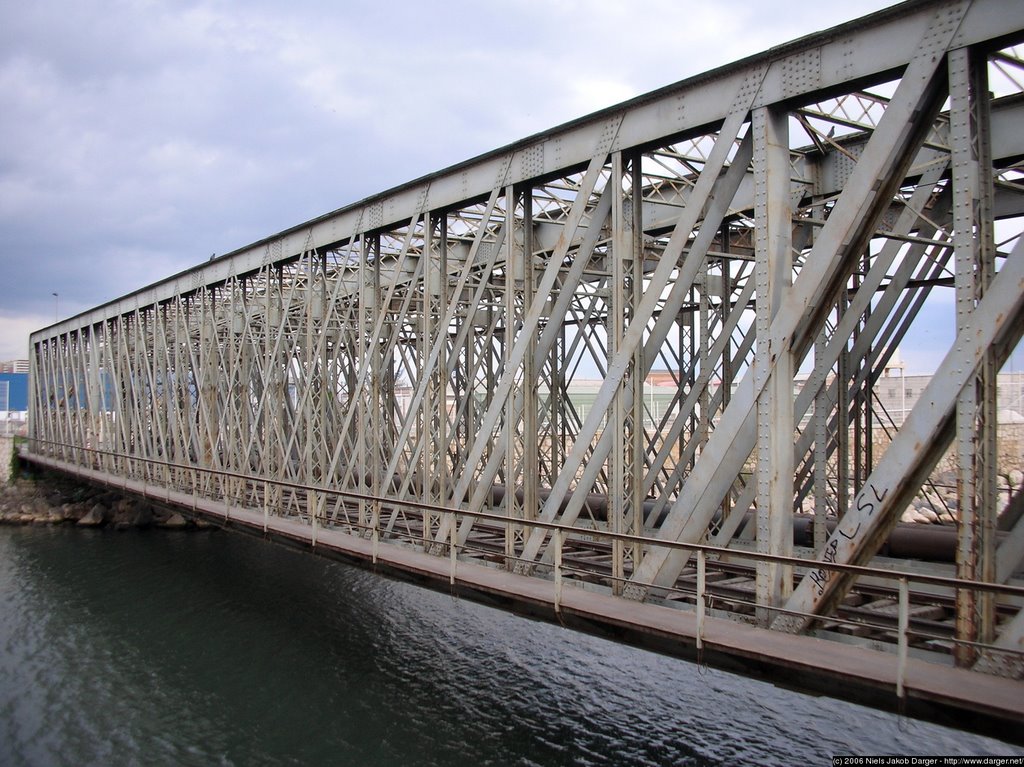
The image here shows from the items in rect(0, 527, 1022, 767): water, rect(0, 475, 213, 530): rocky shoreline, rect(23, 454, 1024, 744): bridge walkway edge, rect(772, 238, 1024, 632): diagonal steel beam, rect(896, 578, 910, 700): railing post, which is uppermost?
rect(772, 238, 1024, 632): diagonal steel beam

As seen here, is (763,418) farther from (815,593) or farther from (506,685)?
(506,685)

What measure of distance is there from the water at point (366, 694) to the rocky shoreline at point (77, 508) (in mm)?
11581

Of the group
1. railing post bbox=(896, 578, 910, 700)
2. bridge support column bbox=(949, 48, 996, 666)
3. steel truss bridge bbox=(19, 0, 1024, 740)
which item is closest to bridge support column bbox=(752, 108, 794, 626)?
steel truss bridge bbox=(19, 0, 1024, 740)

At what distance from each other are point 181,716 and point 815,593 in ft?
32.3

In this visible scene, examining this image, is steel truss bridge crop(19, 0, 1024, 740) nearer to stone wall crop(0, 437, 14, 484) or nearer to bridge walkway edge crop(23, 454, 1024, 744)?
bridge walkway edge crop(23, 454, 1024, 744)

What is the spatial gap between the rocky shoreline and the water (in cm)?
1158

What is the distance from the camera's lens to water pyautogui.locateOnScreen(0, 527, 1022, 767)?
10766mm

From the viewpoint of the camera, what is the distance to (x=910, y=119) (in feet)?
23.7

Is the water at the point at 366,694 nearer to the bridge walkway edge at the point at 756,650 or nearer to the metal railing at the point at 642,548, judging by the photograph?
the metal railing at the point at 642,548

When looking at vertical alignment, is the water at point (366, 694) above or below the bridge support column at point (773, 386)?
below

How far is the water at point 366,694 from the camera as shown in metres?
10.8

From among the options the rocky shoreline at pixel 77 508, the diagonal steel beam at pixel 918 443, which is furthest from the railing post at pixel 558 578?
the rocky shoreline at pixel 77 508

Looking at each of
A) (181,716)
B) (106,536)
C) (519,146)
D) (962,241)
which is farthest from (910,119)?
(106,536)

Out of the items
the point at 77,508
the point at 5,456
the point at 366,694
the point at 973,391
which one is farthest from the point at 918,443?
the point at 5,456
